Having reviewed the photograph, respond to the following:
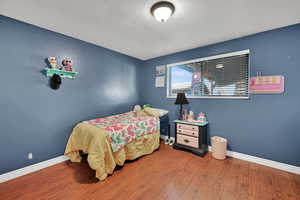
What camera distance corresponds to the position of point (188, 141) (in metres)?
2.66

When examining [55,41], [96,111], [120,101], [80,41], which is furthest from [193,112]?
[55,41]

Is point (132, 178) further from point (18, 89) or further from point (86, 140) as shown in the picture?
point (18, 89)

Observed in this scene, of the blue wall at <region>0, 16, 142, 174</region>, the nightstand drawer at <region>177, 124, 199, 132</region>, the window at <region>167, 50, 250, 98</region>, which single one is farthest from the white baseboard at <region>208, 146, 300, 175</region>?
the blue wall at <region>0, 16, 142, 174</region>

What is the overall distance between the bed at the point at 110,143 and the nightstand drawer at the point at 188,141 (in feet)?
1.81

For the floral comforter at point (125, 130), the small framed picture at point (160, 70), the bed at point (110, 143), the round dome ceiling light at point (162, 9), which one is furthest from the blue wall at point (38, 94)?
the round dome ceiling light at point (162, 9)

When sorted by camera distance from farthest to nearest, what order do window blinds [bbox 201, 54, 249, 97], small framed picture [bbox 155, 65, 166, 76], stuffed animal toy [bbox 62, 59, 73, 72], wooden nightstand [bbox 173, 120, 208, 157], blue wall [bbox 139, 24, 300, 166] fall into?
1. small framed picture [bbox 155, 65, 166, 76]
2. wooden nightstand [bbox 173, 120, 208, 157]
3. window blinds [bbox 201, 54, 249, 97]
4. stuffed animal toy [bbox 62, 59, 73, 72]
5. blue wall [bbox 139, 24, 300, 166]

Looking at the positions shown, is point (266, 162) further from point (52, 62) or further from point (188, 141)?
point (52, 62)

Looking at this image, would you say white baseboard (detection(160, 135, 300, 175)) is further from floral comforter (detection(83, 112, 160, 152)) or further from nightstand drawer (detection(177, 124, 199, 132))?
floral comforter (detection(83, 112, 160, 152))

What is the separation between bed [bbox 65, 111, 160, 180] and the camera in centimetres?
176

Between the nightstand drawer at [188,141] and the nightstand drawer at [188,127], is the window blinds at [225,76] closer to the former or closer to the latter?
the nightstand drawer at [188,127]

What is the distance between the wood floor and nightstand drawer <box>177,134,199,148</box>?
42cm

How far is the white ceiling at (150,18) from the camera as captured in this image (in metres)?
1.54

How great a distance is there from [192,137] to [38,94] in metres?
3.02

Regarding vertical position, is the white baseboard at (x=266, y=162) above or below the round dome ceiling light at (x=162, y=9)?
below
